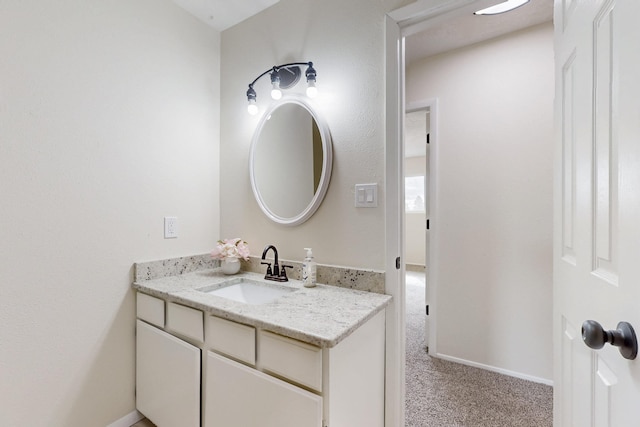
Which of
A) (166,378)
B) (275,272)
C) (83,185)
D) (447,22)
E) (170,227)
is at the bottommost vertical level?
(166,378)

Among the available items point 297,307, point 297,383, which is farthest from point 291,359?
point 297,307

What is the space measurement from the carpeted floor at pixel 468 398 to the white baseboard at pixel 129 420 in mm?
1522

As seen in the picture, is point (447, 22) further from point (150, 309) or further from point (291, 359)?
point (150, 309)

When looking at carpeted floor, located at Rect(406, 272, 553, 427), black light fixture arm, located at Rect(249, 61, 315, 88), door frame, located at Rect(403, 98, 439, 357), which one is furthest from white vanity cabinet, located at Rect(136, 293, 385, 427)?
black light fixture arm, located at Rect(249, 61, 315, 88)

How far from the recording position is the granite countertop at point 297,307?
2.98 ft

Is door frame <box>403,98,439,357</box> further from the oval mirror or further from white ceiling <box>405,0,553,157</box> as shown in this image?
the oval mirror

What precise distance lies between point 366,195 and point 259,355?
0.85m

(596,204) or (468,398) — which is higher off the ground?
(596,204)

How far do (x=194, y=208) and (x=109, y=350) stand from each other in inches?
35.1

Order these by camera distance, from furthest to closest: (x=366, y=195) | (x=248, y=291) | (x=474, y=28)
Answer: (x=474, y=28)
(x=248, y=291)
(x=366, y=195)

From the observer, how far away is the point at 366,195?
54.2 inches

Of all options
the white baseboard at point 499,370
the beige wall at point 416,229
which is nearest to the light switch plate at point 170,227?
the white baseboard at point 499,370

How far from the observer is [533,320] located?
191 centimetres

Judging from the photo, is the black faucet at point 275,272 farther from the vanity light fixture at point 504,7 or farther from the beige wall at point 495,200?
the vanity light fixture at point 504,7
